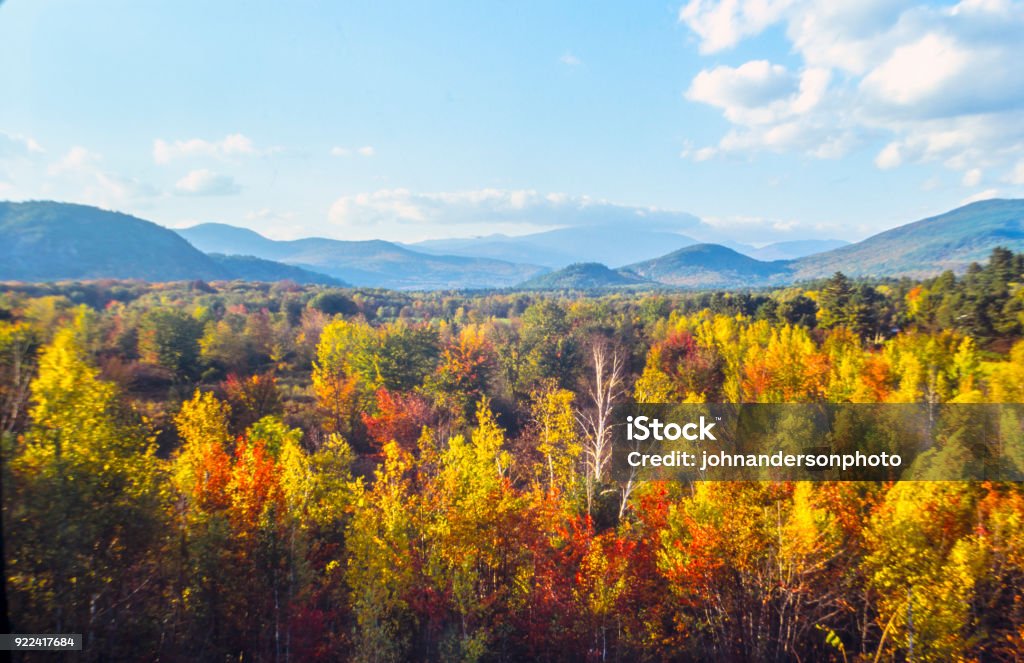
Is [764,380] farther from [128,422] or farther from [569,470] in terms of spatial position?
[128,422]

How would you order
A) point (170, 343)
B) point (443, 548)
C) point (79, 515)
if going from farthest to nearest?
point (170, 343)
point (443, 548)
point (79, 515)

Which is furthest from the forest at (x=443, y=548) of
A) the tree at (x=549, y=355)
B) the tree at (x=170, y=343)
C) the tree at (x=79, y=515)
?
the tree at (x=549, y=355)

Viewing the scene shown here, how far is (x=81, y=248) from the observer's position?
153m

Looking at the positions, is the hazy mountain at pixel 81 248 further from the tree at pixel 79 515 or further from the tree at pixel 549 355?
the tree at pixel 79 515

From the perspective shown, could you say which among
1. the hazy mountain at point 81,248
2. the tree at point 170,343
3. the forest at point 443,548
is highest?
the hazy mountain at point 81,248

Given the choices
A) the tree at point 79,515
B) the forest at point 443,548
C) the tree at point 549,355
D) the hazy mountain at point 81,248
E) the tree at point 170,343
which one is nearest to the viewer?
the tree at point 79,515

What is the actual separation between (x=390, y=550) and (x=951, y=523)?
51.7ft

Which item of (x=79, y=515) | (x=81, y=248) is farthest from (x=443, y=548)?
(x=81, y=248)

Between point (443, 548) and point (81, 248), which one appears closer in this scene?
point (443, 548)

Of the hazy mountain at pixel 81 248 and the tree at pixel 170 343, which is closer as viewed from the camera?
the tree at pixel 170 343

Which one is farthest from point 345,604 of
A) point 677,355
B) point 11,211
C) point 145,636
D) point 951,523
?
point 11,211

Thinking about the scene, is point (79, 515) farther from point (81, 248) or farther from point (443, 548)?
point (81, 248)

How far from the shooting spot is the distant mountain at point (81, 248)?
406 ft

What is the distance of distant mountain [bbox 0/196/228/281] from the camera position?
123812 mm
